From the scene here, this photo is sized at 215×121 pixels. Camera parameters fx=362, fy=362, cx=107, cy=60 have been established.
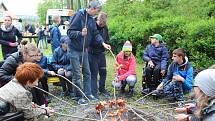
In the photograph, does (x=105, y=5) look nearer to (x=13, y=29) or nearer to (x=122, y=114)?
(x=13, y=29)

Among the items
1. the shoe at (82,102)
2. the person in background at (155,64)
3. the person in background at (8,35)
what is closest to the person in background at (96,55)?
the shoe at (82,102)

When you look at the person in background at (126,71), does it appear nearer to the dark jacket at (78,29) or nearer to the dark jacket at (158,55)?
the dark jacket at (158,55)

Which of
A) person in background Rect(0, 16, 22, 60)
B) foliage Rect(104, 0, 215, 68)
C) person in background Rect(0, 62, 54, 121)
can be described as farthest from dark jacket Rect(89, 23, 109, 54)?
person in background Rect(0, 62, 54, 121)

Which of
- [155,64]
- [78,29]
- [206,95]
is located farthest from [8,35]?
[206,95]

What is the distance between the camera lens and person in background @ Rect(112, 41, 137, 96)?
7641mm

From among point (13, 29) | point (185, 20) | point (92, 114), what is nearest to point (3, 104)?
point (92, 114)

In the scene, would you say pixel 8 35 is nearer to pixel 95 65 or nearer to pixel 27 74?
pixel 95 65

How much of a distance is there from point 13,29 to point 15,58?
3516 mm

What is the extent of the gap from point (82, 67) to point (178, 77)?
1.82m

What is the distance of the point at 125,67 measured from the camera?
25.6 feet

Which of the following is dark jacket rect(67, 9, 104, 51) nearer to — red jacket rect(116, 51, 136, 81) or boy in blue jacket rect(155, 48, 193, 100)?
red jacket rect(116, 51, 136, 81)

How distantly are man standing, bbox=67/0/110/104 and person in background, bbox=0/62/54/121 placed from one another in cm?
233

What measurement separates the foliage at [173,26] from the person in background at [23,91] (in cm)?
571

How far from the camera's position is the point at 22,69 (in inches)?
173
